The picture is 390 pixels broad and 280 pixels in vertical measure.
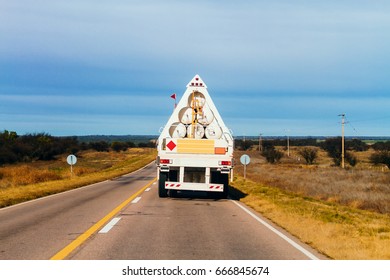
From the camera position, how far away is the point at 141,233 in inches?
395

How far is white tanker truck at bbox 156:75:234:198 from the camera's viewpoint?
16891mm

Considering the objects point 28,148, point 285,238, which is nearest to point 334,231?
point 285,238

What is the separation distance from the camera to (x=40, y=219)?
12.3 m

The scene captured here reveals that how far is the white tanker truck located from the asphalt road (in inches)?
55.3

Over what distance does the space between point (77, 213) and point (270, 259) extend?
7.50m

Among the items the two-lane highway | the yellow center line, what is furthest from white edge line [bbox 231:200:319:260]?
the two-lane highway

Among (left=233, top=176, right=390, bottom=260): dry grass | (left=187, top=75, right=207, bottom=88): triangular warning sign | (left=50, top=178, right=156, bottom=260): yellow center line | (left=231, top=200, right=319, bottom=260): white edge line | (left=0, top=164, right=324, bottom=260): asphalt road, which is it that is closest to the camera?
(left=50, top=178, right=156, bottom=260): yellow center line

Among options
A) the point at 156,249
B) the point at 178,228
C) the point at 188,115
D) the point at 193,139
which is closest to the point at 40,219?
the point at 178,228

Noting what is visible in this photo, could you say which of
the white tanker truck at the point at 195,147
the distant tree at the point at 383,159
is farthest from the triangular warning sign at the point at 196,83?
the distant tree at the point at 383,159

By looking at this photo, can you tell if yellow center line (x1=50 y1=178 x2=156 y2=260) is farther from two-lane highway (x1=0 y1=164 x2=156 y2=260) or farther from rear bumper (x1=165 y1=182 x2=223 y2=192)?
rear bumper (x1=165 y1=182 x2=223 y2=192)

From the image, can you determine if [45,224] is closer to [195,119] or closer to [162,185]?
[162,185]

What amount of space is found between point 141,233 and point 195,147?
7.21 m

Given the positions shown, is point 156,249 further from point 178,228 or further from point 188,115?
point 188,115

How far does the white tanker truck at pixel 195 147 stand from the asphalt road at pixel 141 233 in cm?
141
